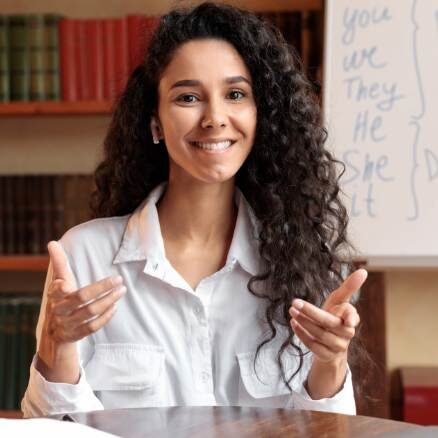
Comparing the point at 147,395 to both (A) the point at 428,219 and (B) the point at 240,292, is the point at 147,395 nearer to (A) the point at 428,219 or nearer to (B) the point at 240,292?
(B) the point at 240,292

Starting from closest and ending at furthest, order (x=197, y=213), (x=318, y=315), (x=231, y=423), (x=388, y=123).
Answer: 1. (x=231, y=423)
2. (x=318, y=315)
3. (x=197, y=213)
4. (x=388, y=123)

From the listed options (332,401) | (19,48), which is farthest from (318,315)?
(19,48)

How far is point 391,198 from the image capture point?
2182 millimetres

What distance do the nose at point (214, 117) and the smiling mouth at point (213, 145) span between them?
3 centimetres

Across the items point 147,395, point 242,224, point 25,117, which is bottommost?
point 147,395

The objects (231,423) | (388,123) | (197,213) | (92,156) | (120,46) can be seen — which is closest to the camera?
(231,423)

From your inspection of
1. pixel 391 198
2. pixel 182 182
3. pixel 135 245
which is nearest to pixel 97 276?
pixel 135 245

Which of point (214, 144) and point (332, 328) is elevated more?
point (214, 144)

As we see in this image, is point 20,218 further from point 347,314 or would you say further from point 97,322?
point 347,314

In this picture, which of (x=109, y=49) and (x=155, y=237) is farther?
(x=109, y=49)

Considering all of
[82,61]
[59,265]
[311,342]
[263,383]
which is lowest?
[263,383]

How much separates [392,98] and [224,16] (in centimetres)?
72

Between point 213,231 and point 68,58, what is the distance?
37.9 inches

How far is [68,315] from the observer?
125 cm
